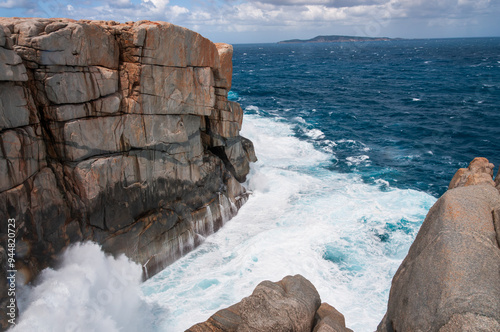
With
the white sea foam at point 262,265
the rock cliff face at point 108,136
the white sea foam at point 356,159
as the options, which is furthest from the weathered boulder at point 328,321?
the white sea foam at point 356,159

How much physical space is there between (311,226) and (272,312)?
46.5 ft

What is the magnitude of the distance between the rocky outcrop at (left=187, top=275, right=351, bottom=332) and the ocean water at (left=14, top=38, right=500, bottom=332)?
16.1 ft

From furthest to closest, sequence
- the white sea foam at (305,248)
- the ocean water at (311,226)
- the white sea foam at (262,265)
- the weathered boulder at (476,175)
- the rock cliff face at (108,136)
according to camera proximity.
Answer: the white sea foam at (305,248) → the ocean water at (311,226) → the white sea foam at (262,265) → the rock cliff face at (108,136) → the weathered boulder at (476,175)

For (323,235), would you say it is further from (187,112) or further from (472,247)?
(472,247)

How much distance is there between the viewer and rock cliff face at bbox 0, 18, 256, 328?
1780 centimetres

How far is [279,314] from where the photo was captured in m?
12.8

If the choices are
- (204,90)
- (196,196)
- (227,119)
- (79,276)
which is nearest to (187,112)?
(204,90)

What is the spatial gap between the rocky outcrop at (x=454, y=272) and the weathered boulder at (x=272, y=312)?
270cm

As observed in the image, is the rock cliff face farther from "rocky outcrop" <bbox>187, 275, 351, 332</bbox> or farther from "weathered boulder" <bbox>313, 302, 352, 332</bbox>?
"weathered boulder" <bbox>313, 302, 352, 332</bbox>

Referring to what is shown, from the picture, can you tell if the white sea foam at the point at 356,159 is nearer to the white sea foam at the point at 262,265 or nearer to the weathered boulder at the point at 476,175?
the white sea foam at the point at 262,265

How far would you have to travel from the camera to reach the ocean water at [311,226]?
61.9 feet

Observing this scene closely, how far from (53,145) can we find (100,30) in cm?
659

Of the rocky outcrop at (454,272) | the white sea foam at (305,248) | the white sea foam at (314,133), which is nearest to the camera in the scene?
the rocky outcrop at (454,272)

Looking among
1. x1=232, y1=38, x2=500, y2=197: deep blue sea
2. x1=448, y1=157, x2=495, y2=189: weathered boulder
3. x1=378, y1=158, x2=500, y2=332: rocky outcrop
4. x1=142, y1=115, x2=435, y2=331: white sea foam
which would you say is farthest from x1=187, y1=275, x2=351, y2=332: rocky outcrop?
x1=232, y1=38, x2=500, y2=197: deep blue sea
